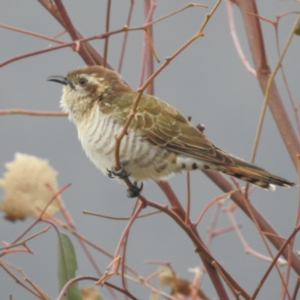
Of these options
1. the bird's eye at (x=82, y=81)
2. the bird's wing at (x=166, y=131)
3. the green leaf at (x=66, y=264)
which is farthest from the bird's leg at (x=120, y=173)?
the bird's eye at (x=82, y=81)

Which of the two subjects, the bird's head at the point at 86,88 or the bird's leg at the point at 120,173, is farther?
the bird's head at the point at 86,88

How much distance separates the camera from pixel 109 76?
2.55 m

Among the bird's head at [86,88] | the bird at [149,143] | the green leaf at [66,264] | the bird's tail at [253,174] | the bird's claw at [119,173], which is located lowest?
the green leaf at [66,264]

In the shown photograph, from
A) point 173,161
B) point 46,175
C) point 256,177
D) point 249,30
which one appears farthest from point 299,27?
point 46,175

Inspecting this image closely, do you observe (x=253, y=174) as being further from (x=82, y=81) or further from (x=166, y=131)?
(x=82, y=81)

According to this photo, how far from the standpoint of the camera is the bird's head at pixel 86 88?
2.61m

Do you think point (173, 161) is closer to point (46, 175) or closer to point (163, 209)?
point (46, 175)

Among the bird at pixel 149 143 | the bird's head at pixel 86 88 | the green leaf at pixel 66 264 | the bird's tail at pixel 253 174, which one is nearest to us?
the green leaf at pixel 66 264

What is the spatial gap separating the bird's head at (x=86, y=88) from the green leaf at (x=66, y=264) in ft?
2.48

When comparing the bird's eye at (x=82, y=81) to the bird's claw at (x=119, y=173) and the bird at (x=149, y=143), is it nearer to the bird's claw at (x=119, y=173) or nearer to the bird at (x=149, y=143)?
the bird at (x=149, y=143)

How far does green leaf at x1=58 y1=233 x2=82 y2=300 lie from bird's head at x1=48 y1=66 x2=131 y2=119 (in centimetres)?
76

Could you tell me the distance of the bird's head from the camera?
8.55 ft

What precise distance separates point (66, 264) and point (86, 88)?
0.97 m

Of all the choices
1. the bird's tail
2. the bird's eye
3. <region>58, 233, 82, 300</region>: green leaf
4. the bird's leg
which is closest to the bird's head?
the bird's eye
